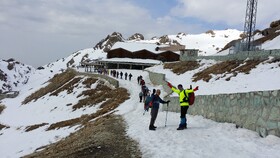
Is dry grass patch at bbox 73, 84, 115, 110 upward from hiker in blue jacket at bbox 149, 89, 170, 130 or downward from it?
downward

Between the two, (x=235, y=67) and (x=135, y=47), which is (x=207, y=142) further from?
(x=135, y=47)

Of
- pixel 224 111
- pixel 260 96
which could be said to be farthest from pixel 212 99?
pixel 260 96

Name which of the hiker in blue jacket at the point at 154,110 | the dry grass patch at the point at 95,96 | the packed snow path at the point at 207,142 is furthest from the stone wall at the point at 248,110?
the dry grass patch at the point at 95,96

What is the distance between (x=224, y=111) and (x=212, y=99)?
1.62 m

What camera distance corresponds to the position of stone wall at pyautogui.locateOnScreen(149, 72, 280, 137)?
11211 millimetres

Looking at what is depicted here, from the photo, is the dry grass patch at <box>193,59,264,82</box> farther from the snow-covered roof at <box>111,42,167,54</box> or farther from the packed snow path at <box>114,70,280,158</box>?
the snow-covered roof at <box>111,42,167,54</box>

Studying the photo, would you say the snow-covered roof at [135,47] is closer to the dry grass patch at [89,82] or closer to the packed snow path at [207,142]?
the dry grass patch at [89,82]

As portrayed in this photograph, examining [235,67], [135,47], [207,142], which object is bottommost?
[207,142]

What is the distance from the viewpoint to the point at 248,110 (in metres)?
12.9

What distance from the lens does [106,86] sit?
54.4 metres

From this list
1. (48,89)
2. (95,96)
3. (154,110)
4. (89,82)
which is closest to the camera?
(154,110)

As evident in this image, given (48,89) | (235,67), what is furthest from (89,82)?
(235,67)

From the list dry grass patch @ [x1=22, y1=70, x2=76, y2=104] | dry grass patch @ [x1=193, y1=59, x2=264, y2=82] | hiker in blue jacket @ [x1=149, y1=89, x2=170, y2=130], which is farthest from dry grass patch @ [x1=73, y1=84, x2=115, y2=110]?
hiker in blue jacket @ [x1=149, y1=89, x2=170, y2=130]

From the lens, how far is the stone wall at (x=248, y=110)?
36.8 ft
